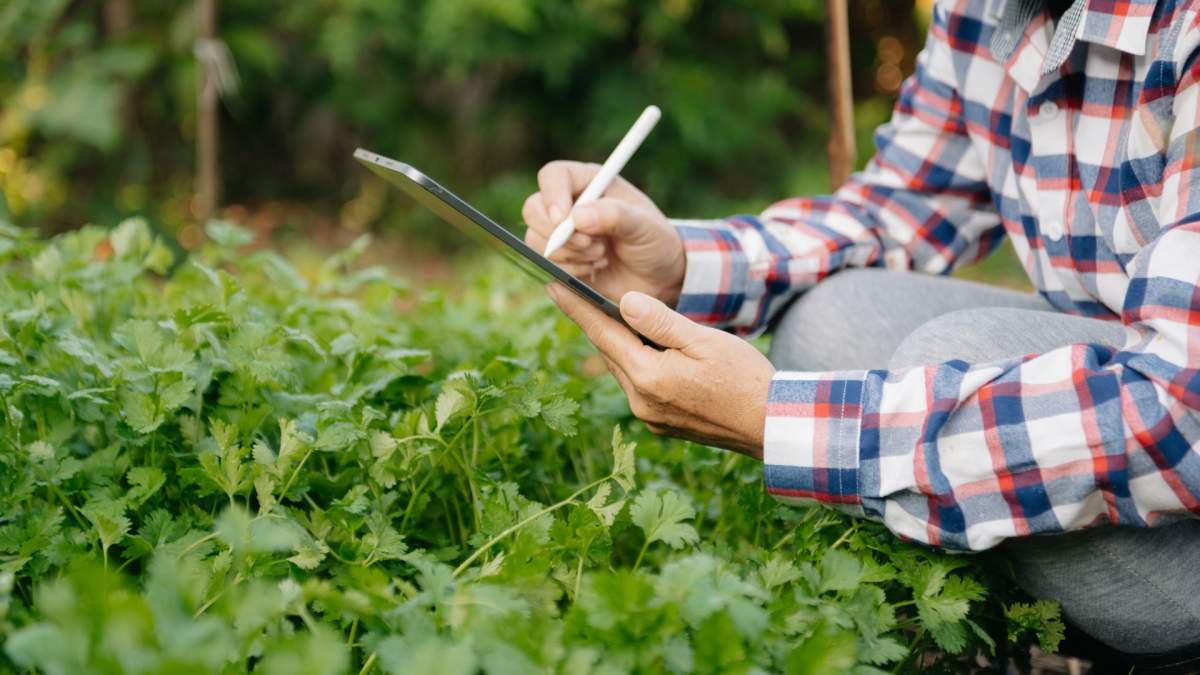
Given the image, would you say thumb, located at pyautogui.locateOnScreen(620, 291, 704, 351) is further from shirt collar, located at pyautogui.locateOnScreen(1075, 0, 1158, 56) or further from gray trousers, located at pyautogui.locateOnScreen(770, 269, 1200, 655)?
shirt collar, located at pyautogui.locateOnScreen(1075, 0, 1158, 56)

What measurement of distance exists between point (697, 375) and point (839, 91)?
1271 millimetres

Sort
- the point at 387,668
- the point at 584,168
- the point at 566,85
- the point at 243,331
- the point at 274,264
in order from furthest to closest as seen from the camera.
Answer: the point at 566,85 → the point at 274,264 → the point at 584,168 → the point at 243,331 → the point at 387,668

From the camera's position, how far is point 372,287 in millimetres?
1790

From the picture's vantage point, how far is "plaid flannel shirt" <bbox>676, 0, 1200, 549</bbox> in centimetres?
97

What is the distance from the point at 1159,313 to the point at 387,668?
74 cm

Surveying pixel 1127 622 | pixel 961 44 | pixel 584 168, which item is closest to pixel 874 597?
pixel 1127 622

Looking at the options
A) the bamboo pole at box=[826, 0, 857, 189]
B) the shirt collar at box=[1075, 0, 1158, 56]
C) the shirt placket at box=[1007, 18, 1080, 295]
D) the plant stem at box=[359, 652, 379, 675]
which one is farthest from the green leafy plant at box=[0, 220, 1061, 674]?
the bamboo pole at box=[826, 0, 857, 189]

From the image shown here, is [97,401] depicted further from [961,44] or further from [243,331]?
[961,44]

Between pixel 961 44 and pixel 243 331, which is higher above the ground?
pixel 961 44

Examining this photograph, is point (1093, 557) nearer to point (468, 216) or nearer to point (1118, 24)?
point (1118, 24)

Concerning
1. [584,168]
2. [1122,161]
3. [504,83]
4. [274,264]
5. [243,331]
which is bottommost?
[504,83]

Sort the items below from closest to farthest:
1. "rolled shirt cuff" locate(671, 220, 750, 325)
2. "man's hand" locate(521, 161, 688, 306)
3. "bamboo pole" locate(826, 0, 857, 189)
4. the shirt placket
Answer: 1. the shirt placket
2. "man's hand" locate(521, 161, 688, 306)
3. "rolled shirt cuff" locate(671, 220, 750, 325)
4. "bamboo pole" locate(826, 0, 857, 189)

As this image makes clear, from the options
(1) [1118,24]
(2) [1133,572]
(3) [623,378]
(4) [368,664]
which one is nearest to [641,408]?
(3) [623,378]

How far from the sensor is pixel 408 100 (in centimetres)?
411
